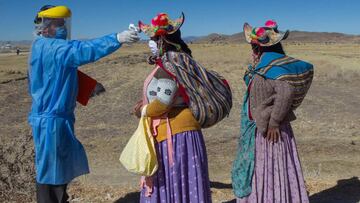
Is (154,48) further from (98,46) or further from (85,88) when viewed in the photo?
(85,88)

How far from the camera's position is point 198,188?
339 centimetres

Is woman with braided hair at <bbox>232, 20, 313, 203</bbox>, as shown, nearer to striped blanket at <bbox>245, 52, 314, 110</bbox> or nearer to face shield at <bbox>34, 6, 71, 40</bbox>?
striped blanket at <bbox>245, 52, 314, 110</bbox>

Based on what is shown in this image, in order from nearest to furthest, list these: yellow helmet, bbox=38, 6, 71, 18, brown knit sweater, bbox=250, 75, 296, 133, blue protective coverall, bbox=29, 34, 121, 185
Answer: blue protective coverall, bbox=29, 34, 121, 185 → yellow helmet, bbox=38, 6, 71, 18 → brown knit sweater, bbox=250, 75, 296, 133

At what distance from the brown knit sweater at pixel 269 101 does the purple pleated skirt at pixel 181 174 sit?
0.51 m

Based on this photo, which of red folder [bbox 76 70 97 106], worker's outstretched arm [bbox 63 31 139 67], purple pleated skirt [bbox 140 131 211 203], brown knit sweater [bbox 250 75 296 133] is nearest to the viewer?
worker's outstretched arm [bbox 63 31 139 67]

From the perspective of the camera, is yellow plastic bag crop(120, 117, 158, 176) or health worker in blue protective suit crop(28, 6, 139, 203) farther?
yellow plastic bag crop(120, 117, 158, 176)

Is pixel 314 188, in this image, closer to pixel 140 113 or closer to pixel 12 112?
pixel 140 113

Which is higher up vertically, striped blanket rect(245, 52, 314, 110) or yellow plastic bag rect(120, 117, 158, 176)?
striped blanket rect(245, 52, 314, 110)

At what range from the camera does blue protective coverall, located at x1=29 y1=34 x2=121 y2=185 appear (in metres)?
3.11

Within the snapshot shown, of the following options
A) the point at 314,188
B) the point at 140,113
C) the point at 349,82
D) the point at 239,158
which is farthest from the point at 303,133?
the point at 349,82

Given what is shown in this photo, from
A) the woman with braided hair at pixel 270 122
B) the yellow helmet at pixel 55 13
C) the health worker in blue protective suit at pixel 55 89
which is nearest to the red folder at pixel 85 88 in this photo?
the health worker in blue protective suit at pixel 55 89

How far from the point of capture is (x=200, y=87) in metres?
3.26

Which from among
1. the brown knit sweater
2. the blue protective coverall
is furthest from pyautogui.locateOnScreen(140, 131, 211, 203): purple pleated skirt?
the blue protective coverall

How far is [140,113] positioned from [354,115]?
8699 mm
